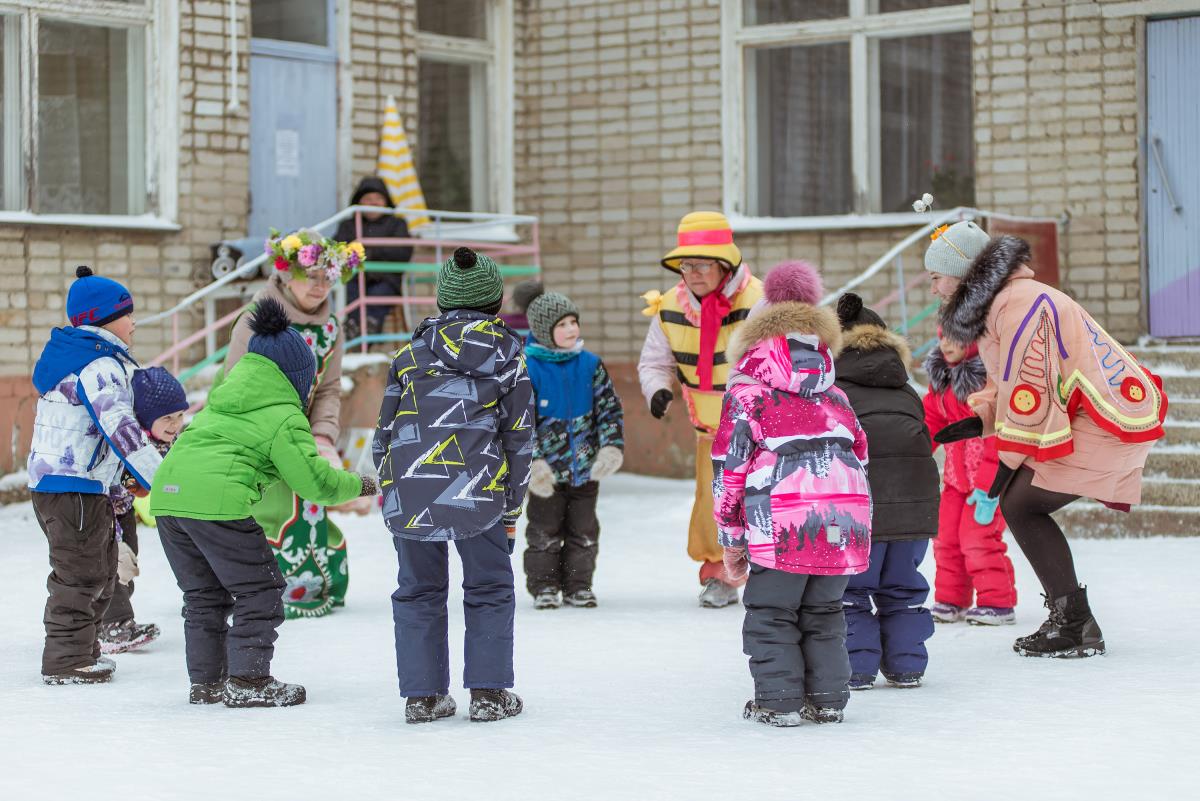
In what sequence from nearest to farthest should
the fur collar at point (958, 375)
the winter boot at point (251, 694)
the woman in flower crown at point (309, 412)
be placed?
1. the winter boot at point (251, 694)
2. the fur collar at point (958, 375)
3. the woman in flower crown at point (309, 412)

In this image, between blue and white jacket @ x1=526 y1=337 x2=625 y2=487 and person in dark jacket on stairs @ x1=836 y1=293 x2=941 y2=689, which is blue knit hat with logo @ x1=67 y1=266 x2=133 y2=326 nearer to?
blue and white jacket @ x1=526 y1=337 x2=625 y2=487

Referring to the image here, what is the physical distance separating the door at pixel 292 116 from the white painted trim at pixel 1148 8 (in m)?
5.30

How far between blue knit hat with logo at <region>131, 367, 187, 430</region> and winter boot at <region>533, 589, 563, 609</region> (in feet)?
6.98

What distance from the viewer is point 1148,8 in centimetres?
1042

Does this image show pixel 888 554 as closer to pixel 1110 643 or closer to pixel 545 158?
pixel 1110 643

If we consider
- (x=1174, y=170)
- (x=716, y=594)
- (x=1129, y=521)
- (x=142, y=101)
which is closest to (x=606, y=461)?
(x=716, y=594)

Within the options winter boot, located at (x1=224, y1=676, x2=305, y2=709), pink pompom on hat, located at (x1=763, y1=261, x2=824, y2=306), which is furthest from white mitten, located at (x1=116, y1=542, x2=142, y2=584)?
pink pompom on hat, located at (x1=763, y1=261, x2=824, y2=306)

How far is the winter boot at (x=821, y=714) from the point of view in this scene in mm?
4793

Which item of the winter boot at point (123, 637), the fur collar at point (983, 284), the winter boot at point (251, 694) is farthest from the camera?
the winter boot at point (123, 637)

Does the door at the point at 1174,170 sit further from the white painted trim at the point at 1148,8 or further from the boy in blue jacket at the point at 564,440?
the boy in blue jacket at the point at 564,440

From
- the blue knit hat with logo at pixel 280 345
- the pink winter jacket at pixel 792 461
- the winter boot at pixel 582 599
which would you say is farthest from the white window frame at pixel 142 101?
the pink winter jacket at pixel 792 461

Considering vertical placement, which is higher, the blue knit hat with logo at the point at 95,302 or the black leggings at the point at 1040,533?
the blue knit hat with logo at the point at 95,302

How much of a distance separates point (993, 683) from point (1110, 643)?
2.84ft

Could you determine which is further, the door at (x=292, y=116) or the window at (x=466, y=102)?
the window at (x=466, y=102)
